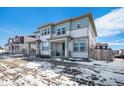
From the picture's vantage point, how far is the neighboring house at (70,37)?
7.71 metres

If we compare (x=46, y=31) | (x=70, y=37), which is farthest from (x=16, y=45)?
(x=70, y=37)

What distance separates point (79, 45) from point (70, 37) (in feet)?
2.98

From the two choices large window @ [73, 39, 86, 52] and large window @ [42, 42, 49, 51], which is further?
large window @ [42, 42, 49, 51]

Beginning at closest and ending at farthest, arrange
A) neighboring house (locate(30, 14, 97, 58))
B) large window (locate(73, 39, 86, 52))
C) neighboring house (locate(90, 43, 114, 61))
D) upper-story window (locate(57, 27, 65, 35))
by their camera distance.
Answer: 1. neighboring house (locate(90, 43, 114, 61))
2. neighboring house (locate(30, 14, 97, 58))
3. large window (locate(73, 39, 86, 52))
4. upper-story window (locate(57, 27, 65, 35))

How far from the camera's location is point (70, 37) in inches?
331

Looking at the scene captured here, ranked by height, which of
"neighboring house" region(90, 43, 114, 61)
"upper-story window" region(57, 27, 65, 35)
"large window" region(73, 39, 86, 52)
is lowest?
"neighboring house" region(90, 43, 114, 61)

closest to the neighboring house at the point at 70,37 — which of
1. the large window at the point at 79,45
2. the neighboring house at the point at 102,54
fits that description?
the large window at the point at 79,45

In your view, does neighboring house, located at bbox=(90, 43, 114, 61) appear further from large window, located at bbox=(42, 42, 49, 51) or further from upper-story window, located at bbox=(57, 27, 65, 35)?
large window, located at bbox=(42, 42, 49, 51)

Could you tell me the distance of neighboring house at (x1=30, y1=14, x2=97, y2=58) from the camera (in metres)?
7.71

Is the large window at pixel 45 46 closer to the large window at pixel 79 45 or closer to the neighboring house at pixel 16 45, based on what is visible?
the large window at pixel 79 45

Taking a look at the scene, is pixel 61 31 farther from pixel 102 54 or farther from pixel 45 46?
pixel 102 54

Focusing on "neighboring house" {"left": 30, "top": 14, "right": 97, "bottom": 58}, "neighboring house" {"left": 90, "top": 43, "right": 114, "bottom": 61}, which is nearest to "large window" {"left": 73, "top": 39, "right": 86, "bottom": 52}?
"neighboring house" {"left": 30, "top": 14, "right": 97, "bottom": 58}

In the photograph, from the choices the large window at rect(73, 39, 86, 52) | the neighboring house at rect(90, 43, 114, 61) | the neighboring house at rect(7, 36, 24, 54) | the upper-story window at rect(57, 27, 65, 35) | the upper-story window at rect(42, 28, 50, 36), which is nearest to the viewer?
the neighboring house at rect(90, 43, 114, 61)

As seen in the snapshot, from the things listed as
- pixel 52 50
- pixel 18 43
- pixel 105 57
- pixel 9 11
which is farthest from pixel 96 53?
pixel 18 43
